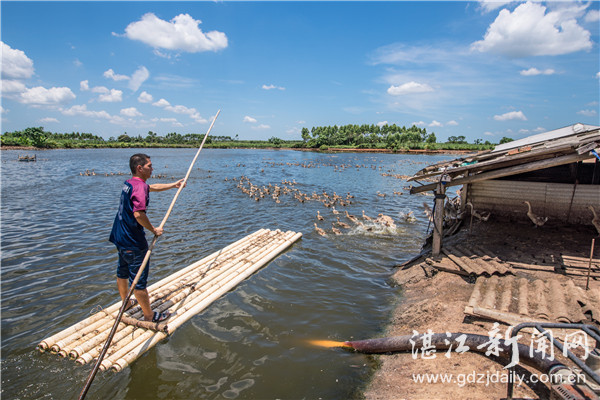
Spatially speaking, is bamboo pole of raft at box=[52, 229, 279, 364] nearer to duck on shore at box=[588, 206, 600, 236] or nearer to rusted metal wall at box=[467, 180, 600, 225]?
rusted metal wall at box=[467, 180, 600, 225]

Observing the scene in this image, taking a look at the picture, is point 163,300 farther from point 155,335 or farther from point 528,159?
point 528,159

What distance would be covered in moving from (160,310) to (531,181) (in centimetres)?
1239

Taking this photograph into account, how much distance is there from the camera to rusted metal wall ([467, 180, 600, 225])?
914 cm

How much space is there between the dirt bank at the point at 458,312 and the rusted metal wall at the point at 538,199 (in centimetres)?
49

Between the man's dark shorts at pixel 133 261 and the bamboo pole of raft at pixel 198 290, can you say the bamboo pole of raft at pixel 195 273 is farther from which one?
the man's dark shorts at pixel 133 261

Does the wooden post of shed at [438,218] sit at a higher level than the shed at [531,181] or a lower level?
lower

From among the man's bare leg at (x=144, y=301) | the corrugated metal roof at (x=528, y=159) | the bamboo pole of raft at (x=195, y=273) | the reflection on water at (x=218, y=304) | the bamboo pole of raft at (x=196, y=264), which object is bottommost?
the reflection on water at (x=218, y=304)

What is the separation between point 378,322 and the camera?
6.94 metres

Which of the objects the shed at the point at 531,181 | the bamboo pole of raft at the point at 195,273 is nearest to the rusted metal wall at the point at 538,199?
the shed at the point at 531,181

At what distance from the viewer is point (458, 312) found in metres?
6.05

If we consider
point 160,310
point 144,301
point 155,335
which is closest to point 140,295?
point 144,301

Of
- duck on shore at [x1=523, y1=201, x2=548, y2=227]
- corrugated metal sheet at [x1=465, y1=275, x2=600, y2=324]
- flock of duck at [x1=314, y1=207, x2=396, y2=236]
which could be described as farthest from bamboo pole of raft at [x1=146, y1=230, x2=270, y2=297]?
duck on shore at [x1=523, y1=201, x2=548, y2=227]

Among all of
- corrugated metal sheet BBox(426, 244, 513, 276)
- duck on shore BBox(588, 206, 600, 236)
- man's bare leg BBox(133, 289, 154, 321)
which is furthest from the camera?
duck on shore BBox(588, 206, 600, 236)

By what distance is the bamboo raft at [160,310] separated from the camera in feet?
17.2
